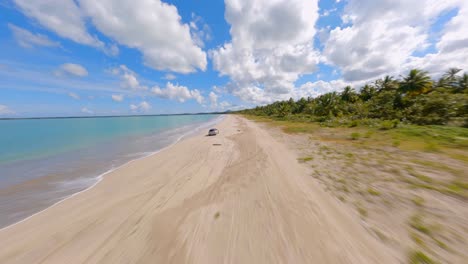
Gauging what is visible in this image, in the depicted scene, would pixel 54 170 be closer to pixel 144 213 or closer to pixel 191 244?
pixel 144 213

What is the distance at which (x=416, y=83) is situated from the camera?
2583cm

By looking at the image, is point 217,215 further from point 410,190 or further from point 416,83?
point 416,83

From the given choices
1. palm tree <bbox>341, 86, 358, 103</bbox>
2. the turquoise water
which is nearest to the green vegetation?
the turquoise water

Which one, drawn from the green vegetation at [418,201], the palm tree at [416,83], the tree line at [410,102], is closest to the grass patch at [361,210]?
the green vegetation at [418,201]

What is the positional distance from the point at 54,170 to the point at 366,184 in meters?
17.1

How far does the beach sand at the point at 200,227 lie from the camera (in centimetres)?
325

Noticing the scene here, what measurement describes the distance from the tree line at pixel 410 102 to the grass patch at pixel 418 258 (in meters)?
19.4

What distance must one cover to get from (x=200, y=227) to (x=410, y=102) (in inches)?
1267

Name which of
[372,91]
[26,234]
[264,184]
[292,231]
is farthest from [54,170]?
[372,91]

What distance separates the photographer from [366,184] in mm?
5598

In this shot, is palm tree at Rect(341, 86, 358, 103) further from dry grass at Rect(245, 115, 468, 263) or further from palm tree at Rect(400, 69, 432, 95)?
dry grass at Rect(245, 115, 468, 263)

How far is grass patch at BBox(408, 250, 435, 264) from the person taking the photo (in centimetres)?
278

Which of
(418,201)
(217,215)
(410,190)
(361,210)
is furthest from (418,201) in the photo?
(217,215)

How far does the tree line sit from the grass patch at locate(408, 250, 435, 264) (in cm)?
1938
